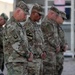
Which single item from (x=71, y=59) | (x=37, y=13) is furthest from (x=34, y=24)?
(x=71, y=59)

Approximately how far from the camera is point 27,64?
6.52 metres

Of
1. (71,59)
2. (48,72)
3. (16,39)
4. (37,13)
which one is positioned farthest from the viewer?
(71,59)

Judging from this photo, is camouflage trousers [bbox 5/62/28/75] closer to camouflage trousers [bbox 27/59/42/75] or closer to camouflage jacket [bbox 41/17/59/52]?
camouflage trousers [bbox 27/59/42/75]

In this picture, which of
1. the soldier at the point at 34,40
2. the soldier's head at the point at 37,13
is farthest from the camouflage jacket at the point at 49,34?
the soldier's head at the point at 37,13

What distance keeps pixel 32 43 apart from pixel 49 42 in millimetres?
991

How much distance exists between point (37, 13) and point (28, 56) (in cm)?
92

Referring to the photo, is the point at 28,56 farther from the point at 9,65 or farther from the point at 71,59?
the point at 71,59

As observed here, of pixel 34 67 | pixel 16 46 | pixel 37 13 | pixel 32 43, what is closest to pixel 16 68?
pixel 16 46

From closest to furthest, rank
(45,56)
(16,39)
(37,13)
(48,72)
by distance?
(16,39) → (37,13) → (45,56) → (48,72)

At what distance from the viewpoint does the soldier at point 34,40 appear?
698 cm

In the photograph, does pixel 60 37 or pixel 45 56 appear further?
pixel 60 37

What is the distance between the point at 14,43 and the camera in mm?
6227

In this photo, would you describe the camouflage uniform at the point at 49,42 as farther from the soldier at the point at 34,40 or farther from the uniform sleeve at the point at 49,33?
the soldier at the point at 34,40

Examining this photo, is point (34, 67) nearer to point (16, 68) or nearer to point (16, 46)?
point (16, 68)
